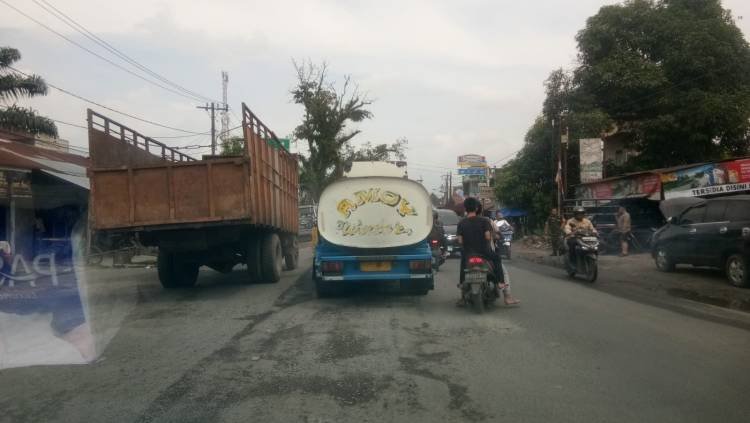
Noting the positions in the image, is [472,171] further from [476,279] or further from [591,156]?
[476,279]

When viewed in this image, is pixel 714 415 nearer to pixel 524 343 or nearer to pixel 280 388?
pixel 524 343

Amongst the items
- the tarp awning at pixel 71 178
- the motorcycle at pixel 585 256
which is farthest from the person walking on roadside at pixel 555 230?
the tarp awning at pixel 71 178

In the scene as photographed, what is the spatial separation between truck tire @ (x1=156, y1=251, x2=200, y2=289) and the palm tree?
1093 cm

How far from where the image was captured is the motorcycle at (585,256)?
41.8 ft

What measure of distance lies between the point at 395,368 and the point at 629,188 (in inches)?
832

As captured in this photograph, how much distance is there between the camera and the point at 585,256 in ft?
43.1

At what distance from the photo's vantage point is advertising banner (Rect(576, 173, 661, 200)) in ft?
73.3

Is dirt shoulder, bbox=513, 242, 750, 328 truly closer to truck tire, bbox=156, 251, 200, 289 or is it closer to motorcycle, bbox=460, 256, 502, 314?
motorcycle, bbox=460, 256, 502, 314

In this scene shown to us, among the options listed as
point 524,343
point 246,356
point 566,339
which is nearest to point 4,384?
point 246,356

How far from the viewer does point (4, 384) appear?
5.46 m

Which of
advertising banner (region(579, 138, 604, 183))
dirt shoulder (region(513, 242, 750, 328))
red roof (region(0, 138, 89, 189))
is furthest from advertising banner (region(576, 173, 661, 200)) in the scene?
red roof (region(0, 138, 89, 189))

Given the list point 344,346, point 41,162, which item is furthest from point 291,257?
point 344,346

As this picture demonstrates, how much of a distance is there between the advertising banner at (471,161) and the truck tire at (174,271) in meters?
46.2

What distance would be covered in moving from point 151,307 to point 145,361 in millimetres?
3959
